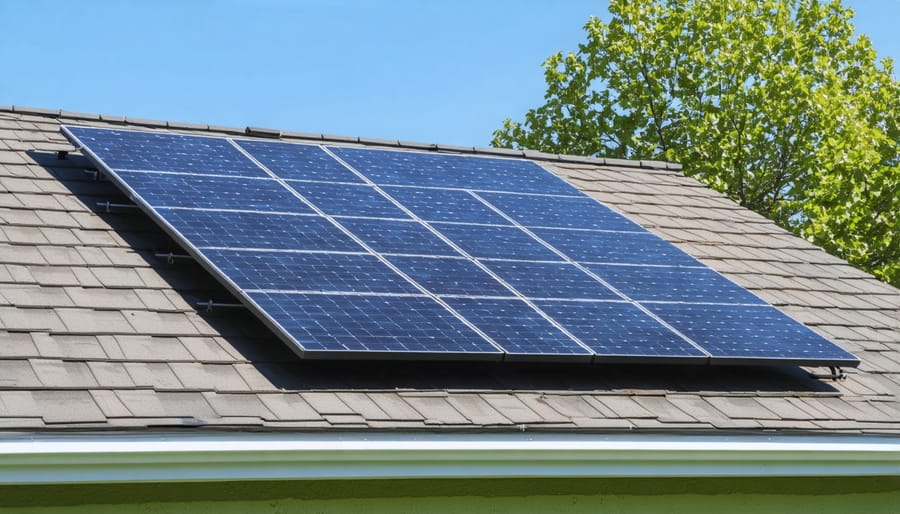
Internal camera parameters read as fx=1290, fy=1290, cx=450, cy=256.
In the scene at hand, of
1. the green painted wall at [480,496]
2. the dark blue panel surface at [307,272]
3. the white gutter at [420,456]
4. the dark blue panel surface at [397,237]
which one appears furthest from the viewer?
the dark blue panel surface at [397,237]

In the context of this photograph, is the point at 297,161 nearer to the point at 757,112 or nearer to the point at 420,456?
the point at 420,456

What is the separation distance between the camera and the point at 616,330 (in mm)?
8586

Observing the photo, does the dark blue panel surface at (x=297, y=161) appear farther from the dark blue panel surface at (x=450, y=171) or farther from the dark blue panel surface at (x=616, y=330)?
the dark blue panel surface at (x=616, y=330)

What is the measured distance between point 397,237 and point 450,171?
2.49 meters

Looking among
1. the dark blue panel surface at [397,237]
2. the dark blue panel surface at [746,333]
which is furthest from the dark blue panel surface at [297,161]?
the dark blue panel surface at [746,333]

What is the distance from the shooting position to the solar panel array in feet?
25.8

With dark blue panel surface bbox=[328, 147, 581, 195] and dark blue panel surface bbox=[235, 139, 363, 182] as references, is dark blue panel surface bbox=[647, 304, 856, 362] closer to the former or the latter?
dark blue panel surface bbox=[328, 147, 581, 195]

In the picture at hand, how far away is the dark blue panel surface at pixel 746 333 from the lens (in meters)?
8.81

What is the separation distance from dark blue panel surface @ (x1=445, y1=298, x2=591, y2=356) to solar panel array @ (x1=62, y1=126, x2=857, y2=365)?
0.01 m

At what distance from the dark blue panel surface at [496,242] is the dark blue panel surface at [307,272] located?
1002 mm

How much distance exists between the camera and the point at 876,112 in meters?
37.1

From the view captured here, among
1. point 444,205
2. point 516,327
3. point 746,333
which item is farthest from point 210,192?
point 746,333

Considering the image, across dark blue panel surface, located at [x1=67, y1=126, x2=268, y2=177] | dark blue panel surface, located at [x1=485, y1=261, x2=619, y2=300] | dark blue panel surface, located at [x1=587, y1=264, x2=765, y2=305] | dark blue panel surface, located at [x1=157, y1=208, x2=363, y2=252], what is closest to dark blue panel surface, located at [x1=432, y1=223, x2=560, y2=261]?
dark blue panel surface, located at [x1=485, y1=261, x2=619, y2=300]

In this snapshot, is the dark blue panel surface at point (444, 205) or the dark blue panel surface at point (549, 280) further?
the dark blue panel surface at point (444, 205)
